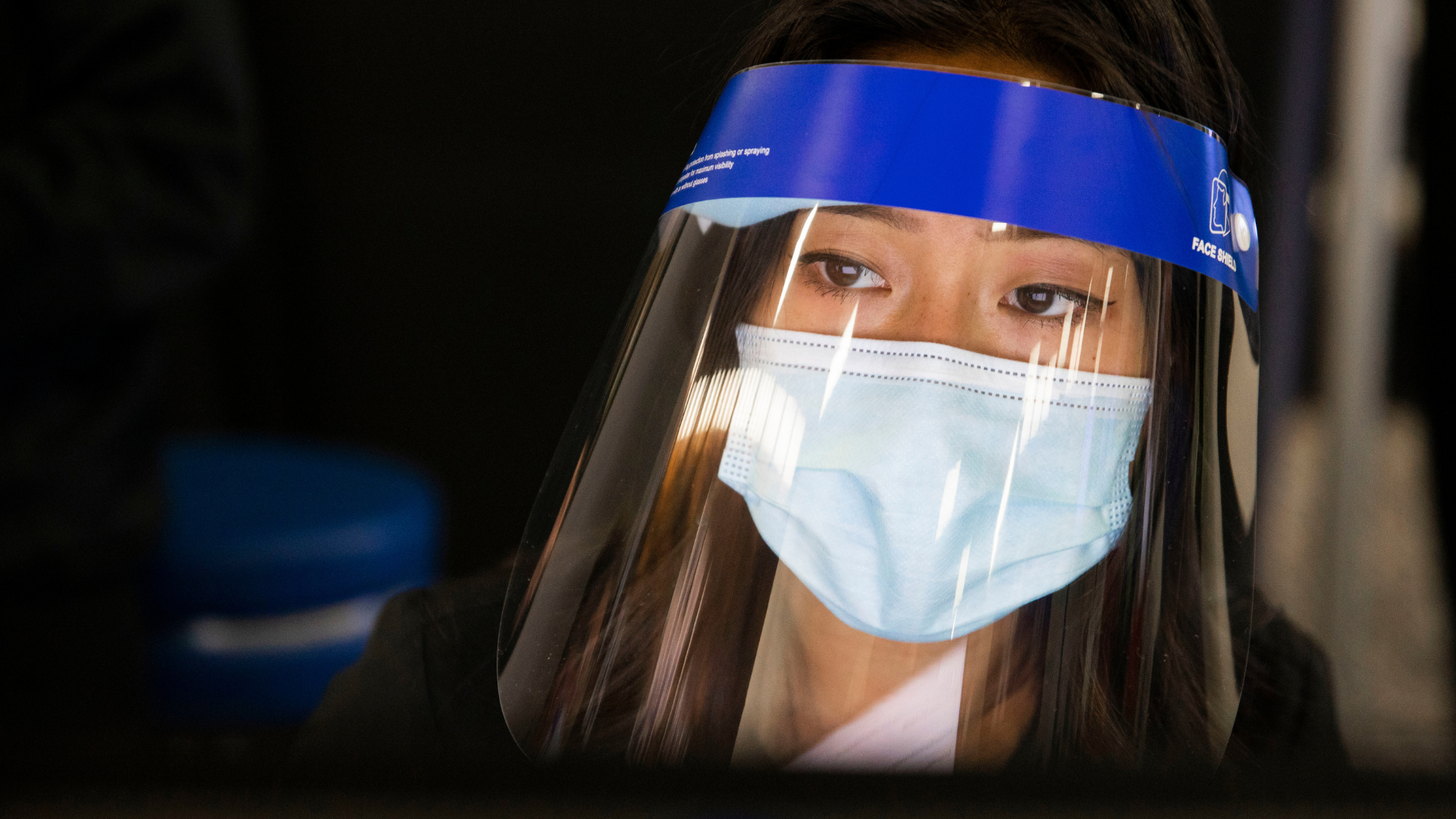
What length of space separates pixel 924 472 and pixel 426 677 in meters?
0.42

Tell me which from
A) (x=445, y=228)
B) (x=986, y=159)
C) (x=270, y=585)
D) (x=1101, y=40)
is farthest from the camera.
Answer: (x=445, y=228)

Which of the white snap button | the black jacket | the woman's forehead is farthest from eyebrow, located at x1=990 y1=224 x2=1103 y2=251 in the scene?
the black jacket

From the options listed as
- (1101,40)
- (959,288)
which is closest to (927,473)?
(959,288)

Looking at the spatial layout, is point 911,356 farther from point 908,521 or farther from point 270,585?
point 270,585

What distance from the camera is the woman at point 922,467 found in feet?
1.82

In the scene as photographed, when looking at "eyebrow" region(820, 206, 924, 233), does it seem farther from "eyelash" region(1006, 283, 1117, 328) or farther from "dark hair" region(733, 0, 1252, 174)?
"dark hair" region(733, 0, 1252, 174)

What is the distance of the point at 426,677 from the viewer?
31.3 inches

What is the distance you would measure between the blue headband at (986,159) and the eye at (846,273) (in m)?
0.03

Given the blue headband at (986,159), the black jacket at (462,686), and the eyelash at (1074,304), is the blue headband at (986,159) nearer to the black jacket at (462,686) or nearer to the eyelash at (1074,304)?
the eyelash at (1074,304)

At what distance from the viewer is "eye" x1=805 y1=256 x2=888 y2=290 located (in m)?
0.61

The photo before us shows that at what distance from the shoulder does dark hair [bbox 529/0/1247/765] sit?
6.5 inches

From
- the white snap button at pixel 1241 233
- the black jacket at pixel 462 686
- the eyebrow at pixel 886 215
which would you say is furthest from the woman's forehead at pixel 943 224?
the black jacket at pixel 462 686

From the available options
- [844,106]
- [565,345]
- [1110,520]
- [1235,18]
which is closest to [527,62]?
[565,345]

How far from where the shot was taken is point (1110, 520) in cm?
57
